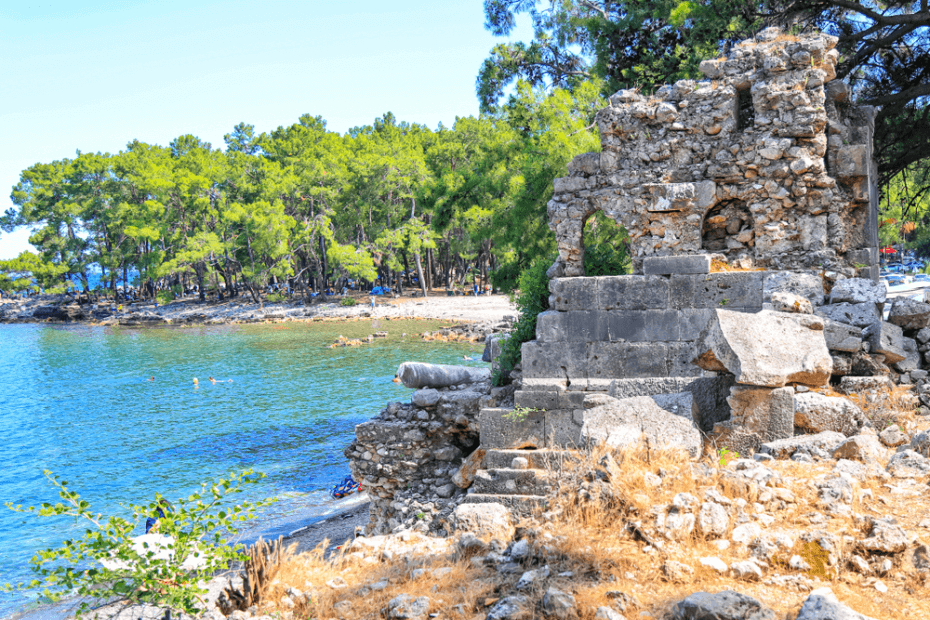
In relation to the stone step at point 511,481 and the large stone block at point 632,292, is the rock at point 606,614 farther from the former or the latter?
the large stone block at point 632,292

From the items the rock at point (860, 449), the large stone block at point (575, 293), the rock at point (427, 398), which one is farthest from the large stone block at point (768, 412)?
the rock at point (427, 398)

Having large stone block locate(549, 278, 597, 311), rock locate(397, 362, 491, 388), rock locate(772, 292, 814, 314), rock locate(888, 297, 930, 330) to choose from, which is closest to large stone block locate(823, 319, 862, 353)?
rock locate(772, 292, 814, 314)

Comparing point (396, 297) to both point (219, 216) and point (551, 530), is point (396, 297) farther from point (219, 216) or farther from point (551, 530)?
point (551, 530)

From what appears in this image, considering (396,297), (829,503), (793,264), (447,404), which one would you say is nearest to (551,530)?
(829,503)

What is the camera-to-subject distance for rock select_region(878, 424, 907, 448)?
607 centimetres

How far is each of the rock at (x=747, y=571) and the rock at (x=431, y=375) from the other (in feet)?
24.4

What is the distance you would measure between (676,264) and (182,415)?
69.5 ft

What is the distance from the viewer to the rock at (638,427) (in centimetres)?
601

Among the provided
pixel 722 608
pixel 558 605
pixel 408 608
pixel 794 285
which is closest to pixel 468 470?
pixel 794 285

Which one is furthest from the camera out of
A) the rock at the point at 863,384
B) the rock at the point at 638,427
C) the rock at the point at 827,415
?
the rock at the point at 863,384

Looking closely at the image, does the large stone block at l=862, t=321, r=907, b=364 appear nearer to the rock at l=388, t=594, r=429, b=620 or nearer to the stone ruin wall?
the stone ruin wall

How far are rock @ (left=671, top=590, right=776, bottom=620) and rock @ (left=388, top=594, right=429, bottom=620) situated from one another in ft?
5.27

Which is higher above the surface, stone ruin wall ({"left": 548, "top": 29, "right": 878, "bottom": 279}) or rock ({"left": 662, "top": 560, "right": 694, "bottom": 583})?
stone ruin wall ({"left": 548, "top": 29, "right": 878, "bottom": 279})

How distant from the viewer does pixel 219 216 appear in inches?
2298
